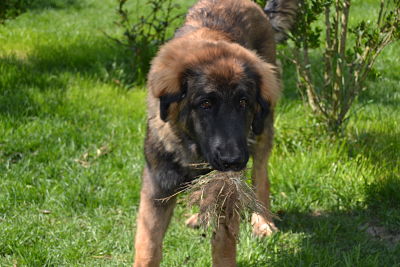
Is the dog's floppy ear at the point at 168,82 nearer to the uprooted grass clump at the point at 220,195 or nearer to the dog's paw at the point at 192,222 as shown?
the uprooted grass clump at the point at 220,195

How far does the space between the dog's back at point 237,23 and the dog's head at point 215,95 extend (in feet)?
1.91

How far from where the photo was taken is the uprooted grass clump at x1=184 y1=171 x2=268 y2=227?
3.13 metres

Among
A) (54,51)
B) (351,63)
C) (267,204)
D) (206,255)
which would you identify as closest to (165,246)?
(206,255)

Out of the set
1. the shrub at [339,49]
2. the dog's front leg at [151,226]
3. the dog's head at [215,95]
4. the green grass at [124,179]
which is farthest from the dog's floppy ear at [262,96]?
the shrub at [339,49]

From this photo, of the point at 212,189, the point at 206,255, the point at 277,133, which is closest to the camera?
the point at 212,189

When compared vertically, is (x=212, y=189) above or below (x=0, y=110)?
above

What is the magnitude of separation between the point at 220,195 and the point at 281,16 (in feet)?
8.10

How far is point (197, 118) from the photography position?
3168 millimetres

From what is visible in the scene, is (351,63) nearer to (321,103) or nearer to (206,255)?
(321,103)

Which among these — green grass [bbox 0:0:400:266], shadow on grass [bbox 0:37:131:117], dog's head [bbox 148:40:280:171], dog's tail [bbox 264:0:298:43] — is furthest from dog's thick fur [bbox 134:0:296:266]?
shadow on grass [bbox 0:37:131:117]

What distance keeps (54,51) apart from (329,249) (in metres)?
4.78

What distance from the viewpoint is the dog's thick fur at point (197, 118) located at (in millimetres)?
3080

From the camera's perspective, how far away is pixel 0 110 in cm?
570

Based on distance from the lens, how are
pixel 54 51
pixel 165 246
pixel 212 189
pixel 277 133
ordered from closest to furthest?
pixel 212 189, pixel 165 246, pixel 277 133, pixel 54 51
